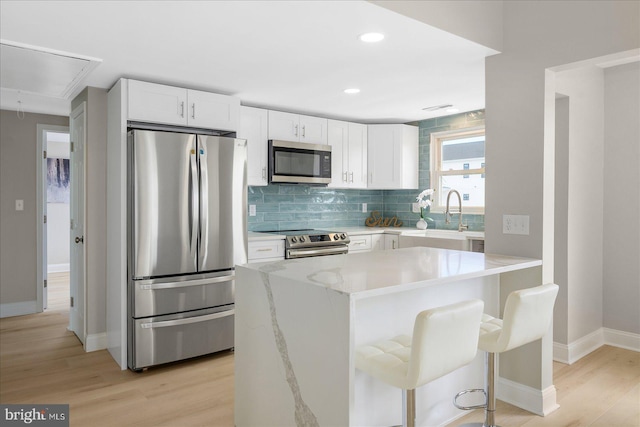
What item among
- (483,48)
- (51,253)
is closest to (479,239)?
(483,48)

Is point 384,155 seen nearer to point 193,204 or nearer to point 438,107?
point 438,107

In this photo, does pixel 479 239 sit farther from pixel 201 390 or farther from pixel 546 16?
pixel 201 390

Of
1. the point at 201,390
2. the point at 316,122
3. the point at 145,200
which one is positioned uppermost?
the point at 316,122

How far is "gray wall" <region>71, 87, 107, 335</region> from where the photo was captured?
3.71 metres

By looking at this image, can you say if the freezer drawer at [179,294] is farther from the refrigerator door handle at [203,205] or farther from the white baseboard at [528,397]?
the white baseboard at [528,397]

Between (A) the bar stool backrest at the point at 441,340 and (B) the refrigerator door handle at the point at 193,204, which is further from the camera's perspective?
(B) the refrigerator door handle at the point at 193,204

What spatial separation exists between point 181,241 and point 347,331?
2.14m

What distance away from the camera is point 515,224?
9.10 feet

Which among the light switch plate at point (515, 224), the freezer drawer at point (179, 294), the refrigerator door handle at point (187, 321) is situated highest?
the light switch plate at point (515, 224)

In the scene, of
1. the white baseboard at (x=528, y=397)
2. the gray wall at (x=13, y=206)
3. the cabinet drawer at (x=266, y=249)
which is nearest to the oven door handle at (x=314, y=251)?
the cabinet drawer at (x=266, y=249)

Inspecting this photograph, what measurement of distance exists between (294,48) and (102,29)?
112 cm

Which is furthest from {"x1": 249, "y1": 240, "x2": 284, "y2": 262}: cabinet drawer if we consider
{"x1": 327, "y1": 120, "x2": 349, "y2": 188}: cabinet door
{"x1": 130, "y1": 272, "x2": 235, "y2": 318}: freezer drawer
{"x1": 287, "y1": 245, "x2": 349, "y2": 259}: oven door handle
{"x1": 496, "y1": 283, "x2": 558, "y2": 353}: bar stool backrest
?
{"x1": 496, "y1": 283, "x2": 558, "y2": 353}: bar stool backrest

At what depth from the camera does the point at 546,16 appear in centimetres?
264

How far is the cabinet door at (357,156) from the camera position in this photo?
5.09 m
